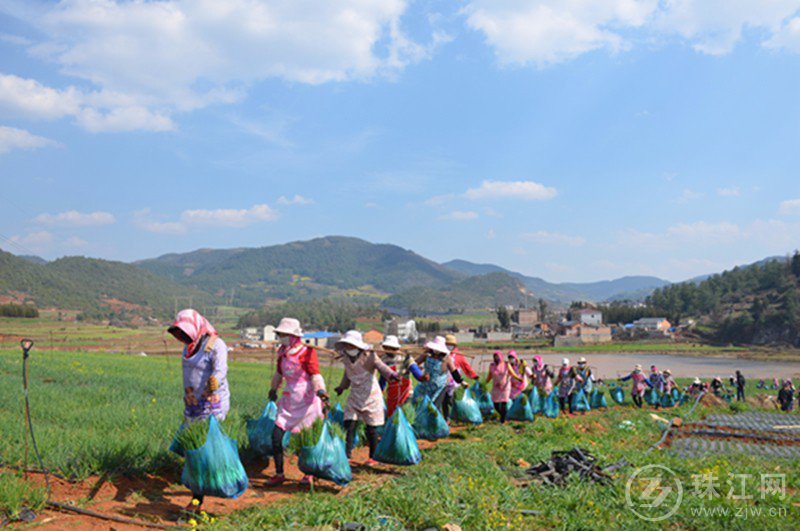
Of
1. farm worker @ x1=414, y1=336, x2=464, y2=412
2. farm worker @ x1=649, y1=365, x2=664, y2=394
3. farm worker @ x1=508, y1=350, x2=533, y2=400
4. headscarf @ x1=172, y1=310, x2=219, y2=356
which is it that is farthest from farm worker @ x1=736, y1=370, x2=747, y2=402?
headscarf @ x1=172, y1=310, x2=219, y2=356

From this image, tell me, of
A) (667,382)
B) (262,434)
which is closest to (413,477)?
(262,434)

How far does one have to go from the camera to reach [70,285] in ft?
474

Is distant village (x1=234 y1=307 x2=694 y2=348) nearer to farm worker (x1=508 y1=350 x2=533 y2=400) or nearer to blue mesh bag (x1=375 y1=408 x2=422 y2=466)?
farm worker (x1=508 y1=350 x2=533 y2=400)

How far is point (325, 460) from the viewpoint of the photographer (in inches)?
229

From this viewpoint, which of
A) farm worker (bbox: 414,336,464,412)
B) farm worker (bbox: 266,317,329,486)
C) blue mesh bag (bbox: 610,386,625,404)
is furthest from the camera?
blue mesh bag (bbox: 610,386,625,404)

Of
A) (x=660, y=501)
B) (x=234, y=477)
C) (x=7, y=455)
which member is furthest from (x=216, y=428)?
(x=660, y=501)

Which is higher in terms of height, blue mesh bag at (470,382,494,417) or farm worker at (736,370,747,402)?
blue mesh bag at (470,382,494,417)

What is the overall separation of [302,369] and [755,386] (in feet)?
117

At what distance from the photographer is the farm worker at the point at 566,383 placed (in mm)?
15148

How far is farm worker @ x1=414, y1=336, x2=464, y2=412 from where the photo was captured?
9.42 m

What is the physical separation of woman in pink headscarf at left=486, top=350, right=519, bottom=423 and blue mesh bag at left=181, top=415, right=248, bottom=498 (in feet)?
22.7

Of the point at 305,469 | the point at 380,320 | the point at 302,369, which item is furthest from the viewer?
the point at 380,320

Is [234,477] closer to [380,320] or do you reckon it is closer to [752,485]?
[752,485]

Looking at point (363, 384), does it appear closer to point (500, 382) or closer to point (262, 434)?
point (262, 434)
